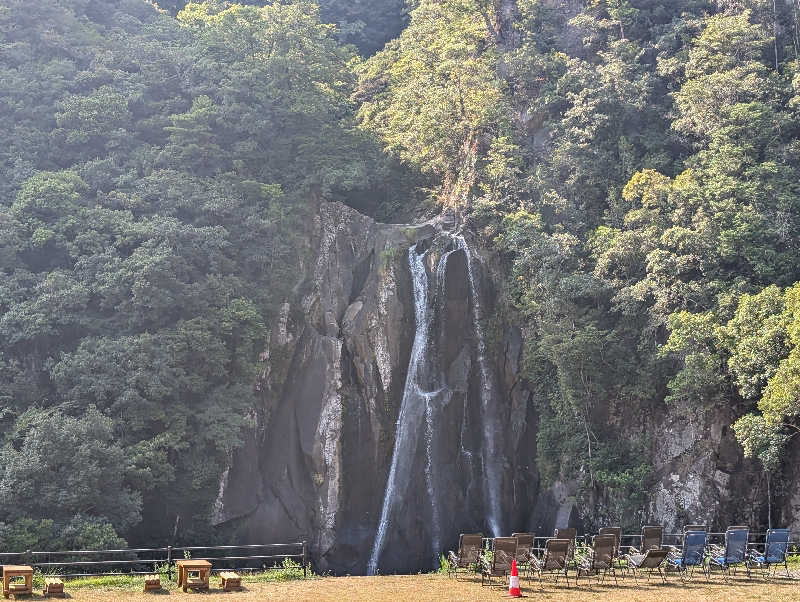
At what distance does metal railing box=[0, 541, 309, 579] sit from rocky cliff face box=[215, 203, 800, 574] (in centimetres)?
123

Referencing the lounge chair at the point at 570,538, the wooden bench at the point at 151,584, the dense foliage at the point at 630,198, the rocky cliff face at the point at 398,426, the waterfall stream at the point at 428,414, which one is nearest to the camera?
the wooden bench at the point at 151,584

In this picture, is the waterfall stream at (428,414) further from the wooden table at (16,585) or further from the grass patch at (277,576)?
the wooden table at (16,585)

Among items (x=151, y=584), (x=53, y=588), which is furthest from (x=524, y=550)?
(x=53, y=588)

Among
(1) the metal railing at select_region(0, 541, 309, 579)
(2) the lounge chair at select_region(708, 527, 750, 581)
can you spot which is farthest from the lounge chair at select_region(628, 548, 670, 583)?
(1) the metal railing at select_region(0, 541, 309, 579)

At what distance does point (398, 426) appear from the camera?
28.2 meters

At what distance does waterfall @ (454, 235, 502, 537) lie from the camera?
27578mm

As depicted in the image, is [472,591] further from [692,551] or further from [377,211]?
[377,211]

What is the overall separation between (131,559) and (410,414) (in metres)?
10.3

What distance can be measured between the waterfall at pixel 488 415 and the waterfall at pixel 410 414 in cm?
170

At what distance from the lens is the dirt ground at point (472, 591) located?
14.0 metres

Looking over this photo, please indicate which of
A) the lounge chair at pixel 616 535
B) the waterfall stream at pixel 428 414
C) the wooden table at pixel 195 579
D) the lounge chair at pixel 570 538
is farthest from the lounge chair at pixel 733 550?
the waterfall stream at pixel 428 414

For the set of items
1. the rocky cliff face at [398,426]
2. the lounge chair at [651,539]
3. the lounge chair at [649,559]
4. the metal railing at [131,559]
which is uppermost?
the rocky cliff face at [398,426]

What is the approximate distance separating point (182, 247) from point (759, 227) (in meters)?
18.4

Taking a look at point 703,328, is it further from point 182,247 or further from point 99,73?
point 99,73
